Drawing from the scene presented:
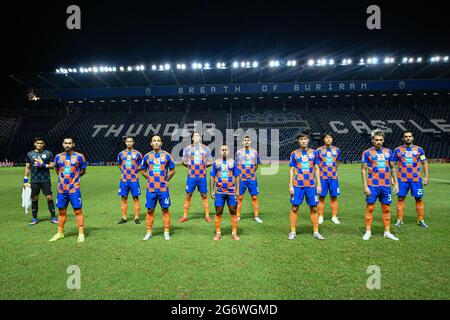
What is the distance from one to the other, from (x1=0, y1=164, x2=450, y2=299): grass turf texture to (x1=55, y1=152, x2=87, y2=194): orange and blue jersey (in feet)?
3.95

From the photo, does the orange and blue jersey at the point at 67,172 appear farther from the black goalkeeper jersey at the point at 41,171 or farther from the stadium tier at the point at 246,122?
the stadium tier at the point at 246,122

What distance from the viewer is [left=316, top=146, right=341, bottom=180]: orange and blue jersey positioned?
776 centimetres

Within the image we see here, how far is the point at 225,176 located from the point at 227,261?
197cm

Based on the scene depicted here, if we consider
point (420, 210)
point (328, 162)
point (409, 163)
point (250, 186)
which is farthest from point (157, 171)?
point (420, 210)

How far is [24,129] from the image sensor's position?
1801 inches

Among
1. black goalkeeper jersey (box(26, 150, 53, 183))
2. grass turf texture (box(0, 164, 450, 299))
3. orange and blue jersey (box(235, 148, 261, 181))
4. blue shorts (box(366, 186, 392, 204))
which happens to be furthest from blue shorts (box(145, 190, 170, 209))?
blue shorts (box(366, 186, 392, 204))

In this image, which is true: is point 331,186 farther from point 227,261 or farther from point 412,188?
point 227,261

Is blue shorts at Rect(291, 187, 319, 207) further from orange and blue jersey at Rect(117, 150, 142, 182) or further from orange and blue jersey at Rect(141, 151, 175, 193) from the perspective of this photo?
orange and blue jersey at Rect(117, 150, 142, 182)

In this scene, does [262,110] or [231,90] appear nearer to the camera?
[231,90]

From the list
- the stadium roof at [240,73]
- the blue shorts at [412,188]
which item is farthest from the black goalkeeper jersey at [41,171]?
the stadium roof at [240,73]

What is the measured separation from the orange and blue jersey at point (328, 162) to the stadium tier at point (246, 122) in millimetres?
29684
